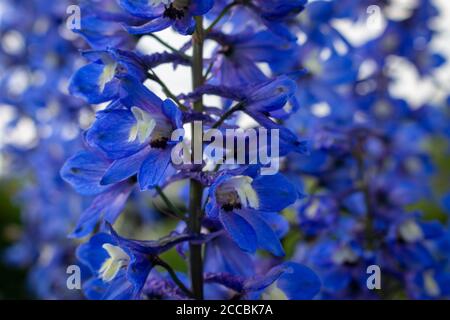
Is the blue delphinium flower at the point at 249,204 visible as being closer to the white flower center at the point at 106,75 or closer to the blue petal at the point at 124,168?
the blue petal at the point at 124,168

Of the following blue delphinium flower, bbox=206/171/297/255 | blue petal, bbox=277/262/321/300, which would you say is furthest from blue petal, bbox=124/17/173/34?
blue petal, bbox=277/262/321/300

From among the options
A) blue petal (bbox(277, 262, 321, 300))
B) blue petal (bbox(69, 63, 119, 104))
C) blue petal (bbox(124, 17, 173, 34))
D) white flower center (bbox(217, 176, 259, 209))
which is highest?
blue petal (bbox(124, 17, 173, 34))

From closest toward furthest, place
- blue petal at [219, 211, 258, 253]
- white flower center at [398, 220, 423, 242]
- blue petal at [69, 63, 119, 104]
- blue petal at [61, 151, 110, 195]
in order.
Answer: blue petal at [219, 211, 258, 253]
blue petal at [69, 63, 119, 104]
blue petal at [61, 151, 110, 195]
white flower center at [398, 220, 423, 242]

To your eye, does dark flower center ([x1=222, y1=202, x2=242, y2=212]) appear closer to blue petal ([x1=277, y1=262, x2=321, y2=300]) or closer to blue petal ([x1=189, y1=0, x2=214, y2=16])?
blue petal ([x1=277, y1=262, x2=321, y2=300])

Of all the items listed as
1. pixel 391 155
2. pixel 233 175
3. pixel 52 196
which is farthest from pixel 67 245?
pixel 233 175

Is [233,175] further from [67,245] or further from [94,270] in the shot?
[67,245]

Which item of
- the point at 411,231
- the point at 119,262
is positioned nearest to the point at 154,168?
the point at 119,262

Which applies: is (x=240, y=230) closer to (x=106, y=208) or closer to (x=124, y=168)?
(x=124, y=168)

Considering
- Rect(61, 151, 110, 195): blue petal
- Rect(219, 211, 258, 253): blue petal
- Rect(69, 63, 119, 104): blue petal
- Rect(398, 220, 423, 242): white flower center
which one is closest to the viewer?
Rect(219, 211, 258, 253): blue petal
